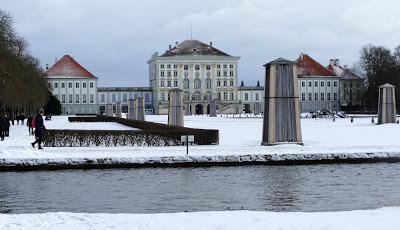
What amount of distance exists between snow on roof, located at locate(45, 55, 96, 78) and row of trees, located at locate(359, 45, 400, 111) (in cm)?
5356

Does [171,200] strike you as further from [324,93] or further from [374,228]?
[324,93]

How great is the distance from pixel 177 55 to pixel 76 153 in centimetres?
10405

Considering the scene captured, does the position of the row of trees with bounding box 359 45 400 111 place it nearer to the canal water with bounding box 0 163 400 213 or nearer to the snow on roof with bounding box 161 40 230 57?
the snow on roof with bounding box 161 40 230 57

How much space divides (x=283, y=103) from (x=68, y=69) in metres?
102

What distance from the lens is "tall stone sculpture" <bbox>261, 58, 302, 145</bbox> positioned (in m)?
22.5

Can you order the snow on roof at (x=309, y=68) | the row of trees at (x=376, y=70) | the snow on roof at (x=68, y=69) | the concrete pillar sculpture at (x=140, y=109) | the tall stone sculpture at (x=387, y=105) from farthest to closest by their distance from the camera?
the snow on roof at (x=309, y=68), the snow on roof at (x=68, y=69), the row of trees at (x=376, y=70), the concrete pillar sculpture at (x=140, y=109), the tall stone sculpture at (x=387, y=105)

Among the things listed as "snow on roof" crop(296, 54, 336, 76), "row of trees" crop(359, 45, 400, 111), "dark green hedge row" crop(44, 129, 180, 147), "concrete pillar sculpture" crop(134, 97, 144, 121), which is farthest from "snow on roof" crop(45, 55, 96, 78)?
"dark green hedge row" crop(44, 129, 180, 147)

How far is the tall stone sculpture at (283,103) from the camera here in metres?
22.5

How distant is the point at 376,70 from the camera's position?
8331 centimetres

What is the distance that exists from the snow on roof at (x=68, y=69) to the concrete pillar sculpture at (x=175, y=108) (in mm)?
89993

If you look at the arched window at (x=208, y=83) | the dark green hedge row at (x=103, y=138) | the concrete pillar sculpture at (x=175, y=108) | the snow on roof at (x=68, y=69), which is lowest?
the dark green hedge row at (x=103, y=138)

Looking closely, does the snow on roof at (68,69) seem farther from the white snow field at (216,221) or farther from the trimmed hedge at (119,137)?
the white snow field at (216,221)

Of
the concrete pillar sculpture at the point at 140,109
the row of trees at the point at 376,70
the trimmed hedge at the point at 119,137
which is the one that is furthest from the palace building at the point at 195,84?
the trimmed hedge at the point at 119,137

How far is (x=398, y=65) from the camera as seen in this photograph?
7881cm
